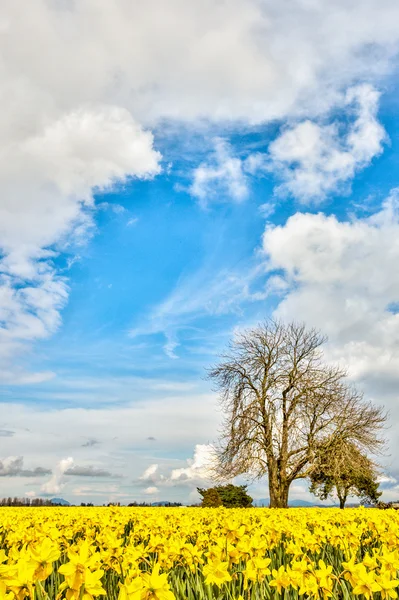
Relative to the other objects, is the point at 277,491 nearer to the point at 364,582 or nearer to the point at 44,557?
the point at 364,582

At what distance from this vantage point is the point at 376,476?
98.7 ft

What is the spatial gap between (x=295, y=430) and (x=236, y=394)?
3.75m

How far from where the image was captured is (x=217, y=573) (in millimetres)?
2955

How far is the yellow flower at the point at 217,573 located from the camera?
288 centimetres

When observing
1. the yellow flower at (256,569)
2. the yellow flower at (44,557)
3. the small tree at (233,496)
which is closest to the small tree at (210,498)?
the small tree at (233,496)

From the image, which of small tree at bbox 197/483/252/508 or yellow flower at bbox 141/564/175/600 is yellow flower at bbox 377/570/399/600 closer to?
yellow flower at bbox 141/564/175/600

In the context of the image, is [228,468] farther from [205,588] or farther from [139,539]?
[205,588]

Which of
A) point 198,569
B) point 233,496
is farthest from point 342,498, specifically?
point 198,569

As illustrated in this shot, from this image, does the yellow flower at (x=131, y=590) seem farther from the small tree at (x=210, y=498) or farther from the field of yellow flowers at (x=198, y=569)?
the small tree at (x=210, y=498)

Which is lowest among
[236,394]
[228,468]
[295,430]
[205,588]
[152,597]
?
[205,588]

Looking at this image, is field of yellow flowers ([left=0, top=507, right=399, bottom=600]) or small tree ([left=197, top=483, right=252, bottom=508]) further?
small tree ([left=197, top=483, right=252, bottom=508])

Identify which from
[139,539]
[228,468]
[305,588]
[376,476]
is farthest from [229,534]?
[376,476]

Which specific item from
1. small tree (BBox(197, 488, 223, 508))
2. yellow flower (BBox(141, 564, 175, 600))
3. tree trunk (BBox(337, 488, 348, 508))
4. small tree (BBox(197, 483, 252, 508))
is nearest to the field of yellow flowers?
yellow flower (BBox(141, 564, 175, 600))

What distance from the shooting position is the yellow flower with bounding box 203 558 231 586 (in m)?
2.88
